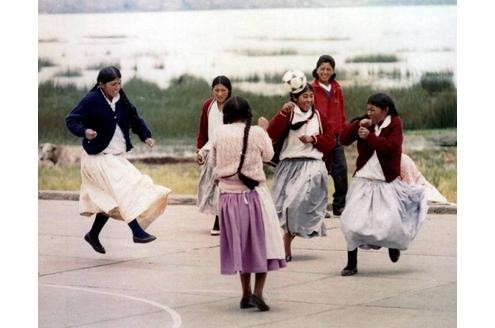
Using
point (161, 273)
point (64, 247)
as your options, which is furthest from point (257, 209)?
point (64, 247)

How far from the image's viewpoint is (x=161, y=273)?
13539mm

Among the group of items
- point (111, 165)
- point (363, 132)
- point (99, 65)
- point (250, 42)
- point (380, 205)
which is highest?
point (250, 42)

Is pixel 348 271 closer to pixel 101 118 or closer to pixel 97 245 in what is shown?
pixel 97 245

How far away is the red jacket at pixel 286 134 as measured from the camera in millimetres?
13555

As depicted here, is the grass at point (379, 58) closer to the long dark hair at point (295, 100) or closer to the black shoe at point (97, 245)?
the long dark hair at point (295, 100)

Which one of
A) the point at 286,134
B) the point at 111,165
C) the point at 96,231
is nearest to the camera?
the point at 286,134

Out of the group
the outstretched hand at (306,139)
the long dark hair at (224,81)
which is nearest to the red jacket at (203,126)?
the long dark hair at (224,81)

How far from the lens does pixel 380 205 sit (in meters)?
13.5

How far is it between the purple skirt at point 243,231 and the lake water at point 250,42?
4.14ft

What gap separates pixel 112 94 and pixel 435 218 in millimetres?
2617

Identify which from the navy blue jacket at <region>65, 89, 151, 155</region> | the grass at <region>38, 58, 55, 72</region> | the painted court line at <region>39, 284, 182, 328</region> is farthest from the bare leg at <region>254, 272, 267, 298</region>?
the grass at <region>38, 58, 55, 72</region>

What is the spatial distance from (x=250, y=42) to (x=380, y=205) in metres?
1.54

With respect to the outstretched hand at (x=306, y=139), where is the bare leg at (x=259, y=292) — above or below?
below

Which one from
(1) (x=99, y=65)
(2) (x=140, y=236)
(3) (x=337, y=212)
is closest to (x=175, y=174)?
(2) (x=140, y=236)
